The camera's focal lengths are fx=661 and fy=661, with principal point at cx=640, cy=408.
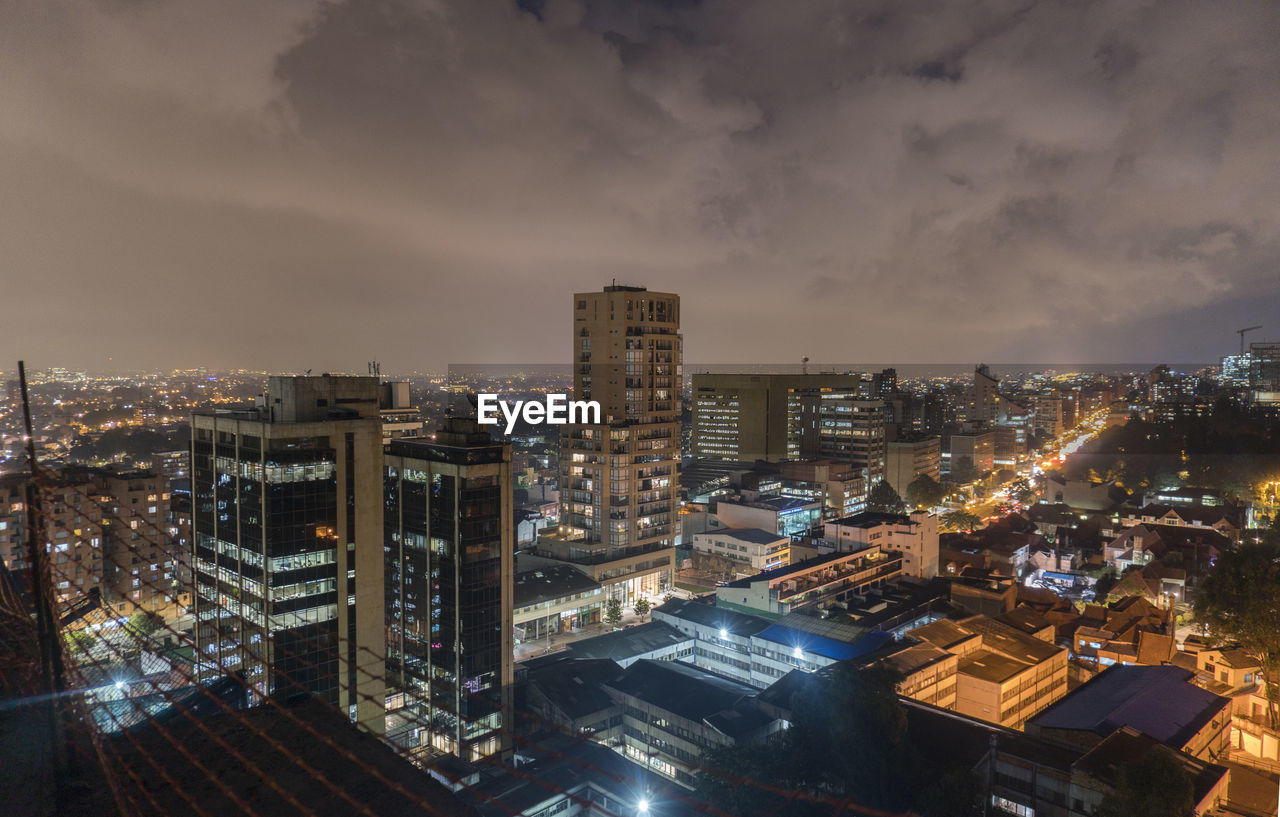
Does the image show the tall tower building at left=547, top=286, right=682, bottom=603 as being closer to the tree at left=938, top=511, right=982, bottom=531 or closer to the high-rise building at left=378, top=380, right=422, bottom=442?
the high-rise building at left=378, top=380, right=422, bottom=442

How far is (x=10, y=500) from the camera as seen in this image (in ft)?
56.3

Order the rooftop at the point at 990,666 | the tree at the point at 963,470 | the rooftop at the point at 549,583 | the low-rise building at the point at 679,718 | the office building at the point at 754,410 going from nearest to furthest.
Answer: the low-rise building at the point at 679,718 < the rooftop at the point at 990,666 < the rooftop at the point at 549,583 < the tree at the point at 963,470 < the office building at the point at 754,410

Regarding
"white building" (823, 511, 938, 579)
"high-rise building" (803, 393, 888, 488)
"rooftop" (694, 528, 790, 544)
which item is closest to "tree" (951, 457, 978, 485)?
"high-rise building" (803, 393, 888, 488)

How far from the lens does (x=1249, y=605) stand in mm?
12000

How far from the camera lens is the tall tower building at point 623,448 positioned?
19875mm

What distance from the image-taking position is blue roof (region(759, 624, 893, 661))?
12469mm

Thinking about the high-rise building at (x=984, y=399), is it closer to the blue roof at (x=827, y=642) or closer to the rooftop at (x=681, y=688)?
the blue roof at (x=827, y=642)

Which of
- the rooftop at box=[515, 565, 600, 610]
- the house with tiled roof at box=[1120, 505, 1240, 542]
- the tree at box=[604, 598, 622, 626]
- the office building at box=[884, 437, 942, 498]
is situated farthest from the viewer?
the office building at box=[884, 437, 942, 498]

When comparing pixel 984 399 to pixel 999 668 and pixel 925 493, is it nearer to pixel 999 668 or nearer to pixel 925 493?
pixel 925 493

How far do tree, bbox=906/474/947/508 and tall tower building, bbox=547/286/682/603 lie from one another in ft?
45.8

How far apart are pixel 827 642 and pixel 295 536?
973 centimetres

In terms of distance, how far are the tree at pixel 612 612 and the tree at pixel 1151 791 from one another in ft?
41.7

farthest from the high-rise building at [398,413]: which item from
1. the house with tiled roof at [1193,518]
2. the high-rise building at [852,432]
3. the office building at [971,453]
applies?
the office building at [971,453]

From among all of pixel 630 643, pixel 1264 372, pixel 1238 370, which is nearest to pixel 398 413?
pixel 630 643
